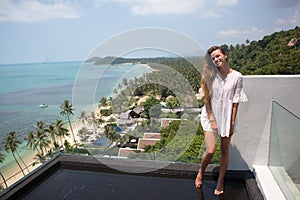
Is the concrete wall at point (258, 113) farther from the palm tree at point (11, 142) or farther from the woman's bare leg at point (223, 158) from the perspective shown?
the palm tree at point (11, 142)

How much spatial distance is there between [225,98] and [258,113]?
0.58m

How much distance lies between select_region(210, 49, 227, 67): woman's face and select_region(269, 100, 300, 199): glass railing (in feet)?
2.30

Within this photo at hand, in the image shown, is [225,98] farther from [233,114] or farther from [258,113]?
[258,113]

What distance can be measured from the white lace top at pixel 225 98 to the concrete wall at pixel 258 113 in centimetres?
36

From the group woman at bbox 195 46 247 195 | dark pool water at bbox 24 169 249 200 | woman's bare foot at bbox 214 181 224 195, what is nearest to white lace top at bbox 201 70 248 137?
woman at bbox 195 46 247 195

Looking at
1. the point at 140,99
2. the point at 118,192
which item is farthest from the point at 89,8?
the point at 118,192

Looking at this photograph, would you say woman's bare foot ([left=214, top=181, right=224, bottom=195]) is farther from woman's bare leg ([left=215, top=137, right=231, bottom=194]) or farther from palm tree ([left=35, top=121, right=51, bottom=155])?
palm tree ([left=35, top=121, right=51, bottom=155])

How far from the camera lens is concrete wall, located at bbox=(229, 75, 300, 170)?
1.87 metres

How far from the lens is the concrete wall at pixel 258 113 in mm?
1871

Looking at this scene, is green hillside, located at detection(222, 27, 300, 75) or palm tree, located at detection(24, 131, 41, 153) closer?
green hillside, located at detection(222, 27, 300, 75)

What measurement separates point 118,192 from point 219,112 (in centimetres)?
116

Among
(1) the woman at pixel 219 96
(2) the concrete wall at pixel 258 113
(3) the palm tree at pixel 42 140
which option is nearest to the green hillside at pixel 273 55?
(2) the concrete wall at pixel 258 113

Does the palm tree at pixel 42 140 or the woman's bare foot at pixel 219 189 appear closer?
the woman's bare foot at pixel 219 189

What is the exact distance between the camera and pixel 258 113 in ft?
6.50
